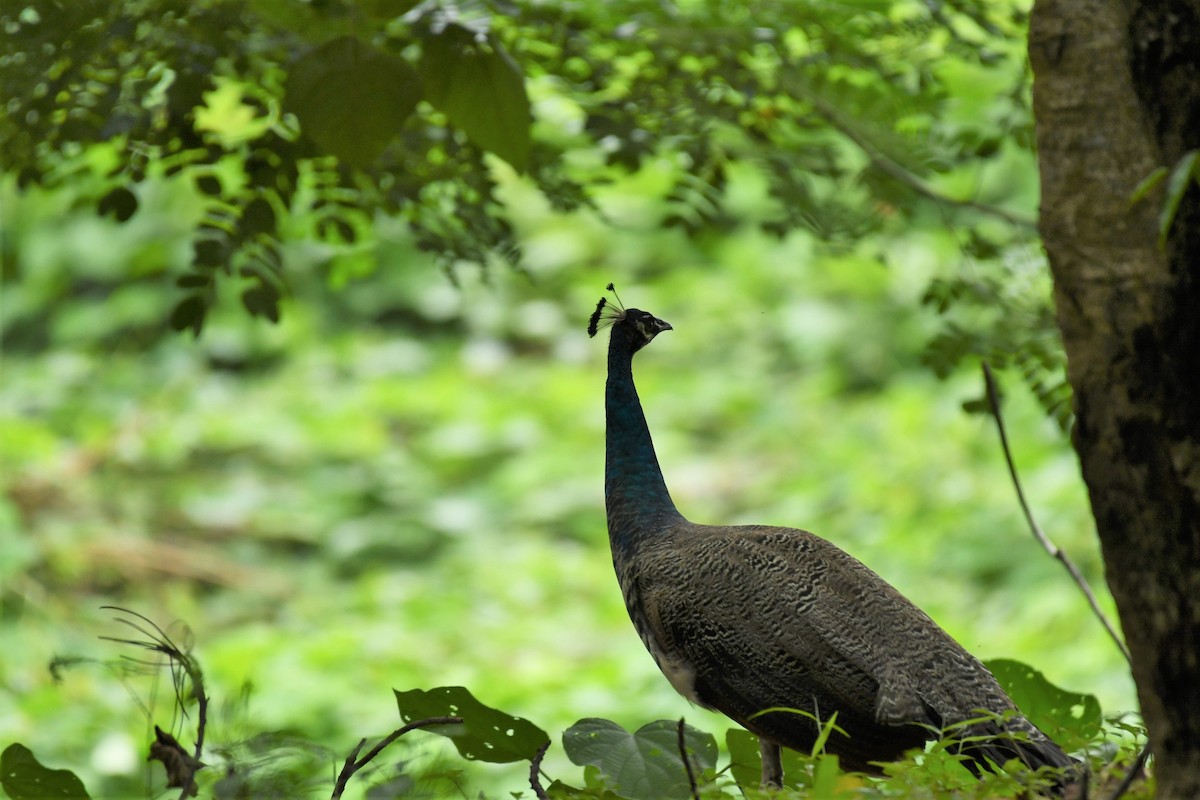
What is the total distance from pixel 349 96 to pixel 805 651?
38.3 inches

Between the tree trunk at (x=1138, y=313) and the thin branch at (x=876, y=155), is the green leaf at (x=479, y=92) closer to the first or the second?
the tree trunk at (x=1138, y=313)

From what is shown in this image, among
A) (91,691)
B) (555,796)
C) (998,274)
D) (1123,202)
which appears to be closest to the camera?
(1123,202)

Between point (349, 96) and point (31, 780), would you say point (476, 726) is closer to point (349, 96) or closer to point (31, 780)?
point (31, 780)

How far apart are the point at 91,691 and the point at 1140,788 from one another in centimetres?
461

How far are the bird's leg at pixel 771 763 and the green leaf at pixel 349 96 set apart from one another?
1.01 metres

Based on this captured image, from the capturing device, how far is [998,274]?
3.03 m

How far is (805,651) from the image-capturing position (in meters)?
1.83

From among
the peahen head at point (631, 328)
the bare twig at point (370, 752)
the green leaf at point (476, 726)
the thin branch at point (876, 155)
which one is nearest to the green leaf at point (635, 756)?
the green leaf at point (476, 726)

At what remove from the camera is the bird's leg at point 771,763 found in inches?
71.9

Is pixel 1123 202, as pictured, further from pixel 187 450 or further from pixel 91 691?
pixel 187 450

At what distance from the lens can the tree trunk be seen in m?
1.16

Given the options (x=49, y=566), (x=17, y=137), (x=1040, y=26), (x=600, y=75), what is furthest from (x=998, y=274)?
(x=49, y=566)

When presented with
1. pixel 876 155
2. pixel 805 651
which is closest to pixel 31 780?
pixel 805 651

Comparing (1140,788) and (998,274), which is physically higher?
(998,274)
